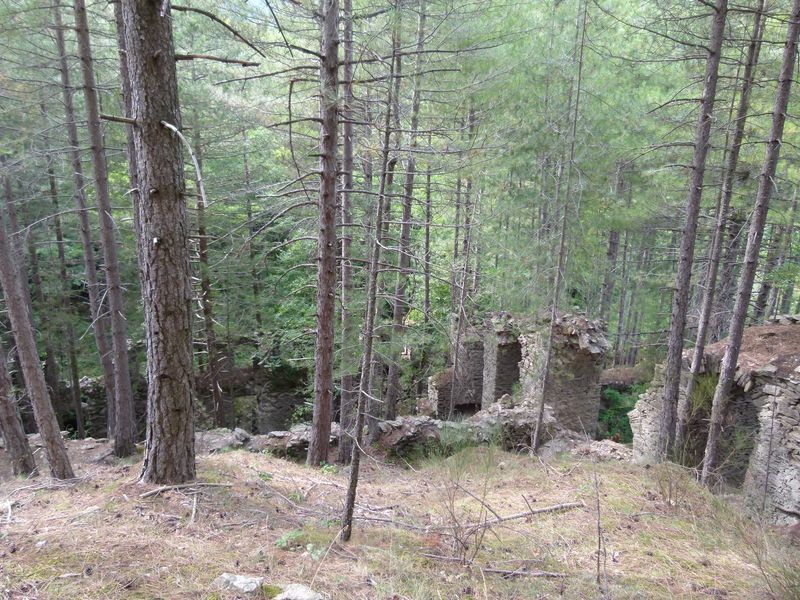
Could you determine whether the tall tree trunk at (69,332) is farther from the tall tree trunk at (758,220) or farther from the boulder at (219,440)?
the tall tree trunk at (758,220)

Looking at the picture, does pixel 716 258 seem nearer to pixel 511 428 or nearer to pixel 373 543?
pixel 511 428

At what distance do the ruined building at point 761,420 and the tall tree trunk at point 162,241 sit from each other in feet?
20.9

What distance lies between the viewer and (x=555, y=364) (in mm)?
11344

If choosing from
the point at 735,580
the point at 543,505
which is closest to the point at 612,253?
the point at 543,505

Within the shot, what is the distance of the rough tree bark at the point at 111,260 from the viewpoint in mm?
7762

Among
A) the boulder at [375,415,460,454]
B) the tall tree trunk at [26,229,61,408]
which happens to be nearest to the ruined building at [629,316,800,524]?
the boulder at [375,415,460,454]

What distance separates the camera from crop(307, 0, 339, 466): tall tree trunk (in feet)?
18.6

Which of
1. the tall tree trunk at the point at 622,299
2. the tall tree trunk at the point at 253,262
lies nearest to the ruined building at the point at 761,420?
the tall tree trunk at the point at 622,299

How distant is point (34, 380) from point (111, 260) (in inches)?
133

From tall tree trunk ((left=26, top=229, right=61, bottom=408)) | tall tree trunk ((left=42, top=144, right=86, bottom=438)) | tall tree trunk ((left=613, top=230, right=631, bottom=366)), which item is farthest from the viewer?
tall tree trunk ((left=613, top=230, right=631, bottom=366))

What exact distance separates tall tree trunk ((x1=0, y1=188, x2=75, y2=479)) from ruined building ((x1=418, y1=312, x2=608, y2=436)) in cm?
680

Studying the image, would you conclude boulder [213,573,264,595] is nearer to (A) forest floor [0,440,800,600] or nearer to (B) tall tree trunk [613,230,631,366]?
(A) forest floor [0,440,800,600]

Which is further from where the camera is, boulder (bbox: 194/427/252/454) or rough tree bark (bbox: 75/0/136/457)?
boulder (bbox: 194/427/252/454)

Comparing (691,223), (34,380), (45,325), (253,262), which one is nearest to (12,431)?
(34,380)
